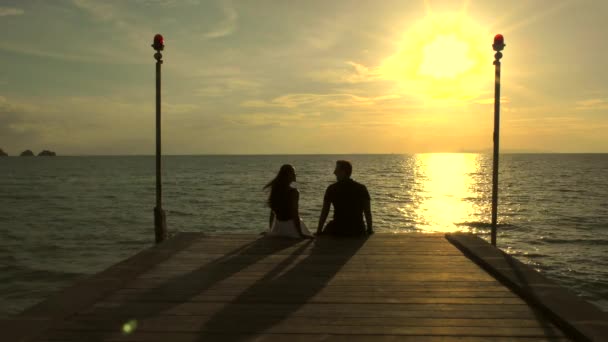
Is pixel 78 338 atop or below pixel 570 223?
atop

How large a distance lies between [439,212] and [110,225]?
74.3ft

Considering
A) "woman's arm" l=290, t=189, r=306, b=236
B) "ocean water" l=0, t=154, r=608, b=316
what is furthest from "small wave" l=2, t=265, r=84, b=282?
"woman's arm" l=290, t=189, r=306, b=236

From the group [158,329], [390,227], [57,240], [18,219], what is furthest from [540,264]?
[18,219]

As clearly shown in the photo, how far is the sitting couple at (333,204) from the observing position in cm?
832

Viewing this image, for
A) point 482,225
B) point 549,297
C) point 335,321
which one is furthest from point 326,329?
point 482,225

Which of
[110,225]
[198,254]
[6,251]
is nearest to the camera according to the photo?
[198,254]

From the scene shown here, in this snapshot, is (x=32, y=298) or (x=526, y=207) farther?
(x=526, y=207)

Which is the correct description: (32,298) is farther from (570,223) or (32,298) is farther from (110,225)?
(570,223)

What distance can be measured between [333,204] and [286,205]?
0.88 m

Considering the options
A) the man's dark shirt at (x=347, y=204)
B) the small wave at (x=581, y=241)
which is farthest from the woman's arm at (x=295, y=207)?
the small wave at (x=581, y=241)

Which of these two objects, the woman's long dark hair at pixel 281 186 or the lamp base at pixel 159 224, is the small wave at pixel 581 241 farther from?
the lamp base at pixel 159 224

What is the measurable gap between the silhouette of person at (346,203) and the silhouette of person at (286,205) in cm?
49

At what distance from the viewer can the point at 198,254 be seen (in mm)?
7266

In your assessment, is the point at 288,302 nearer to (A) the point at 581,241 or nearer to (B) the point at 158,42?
(B) the point at 158,42
